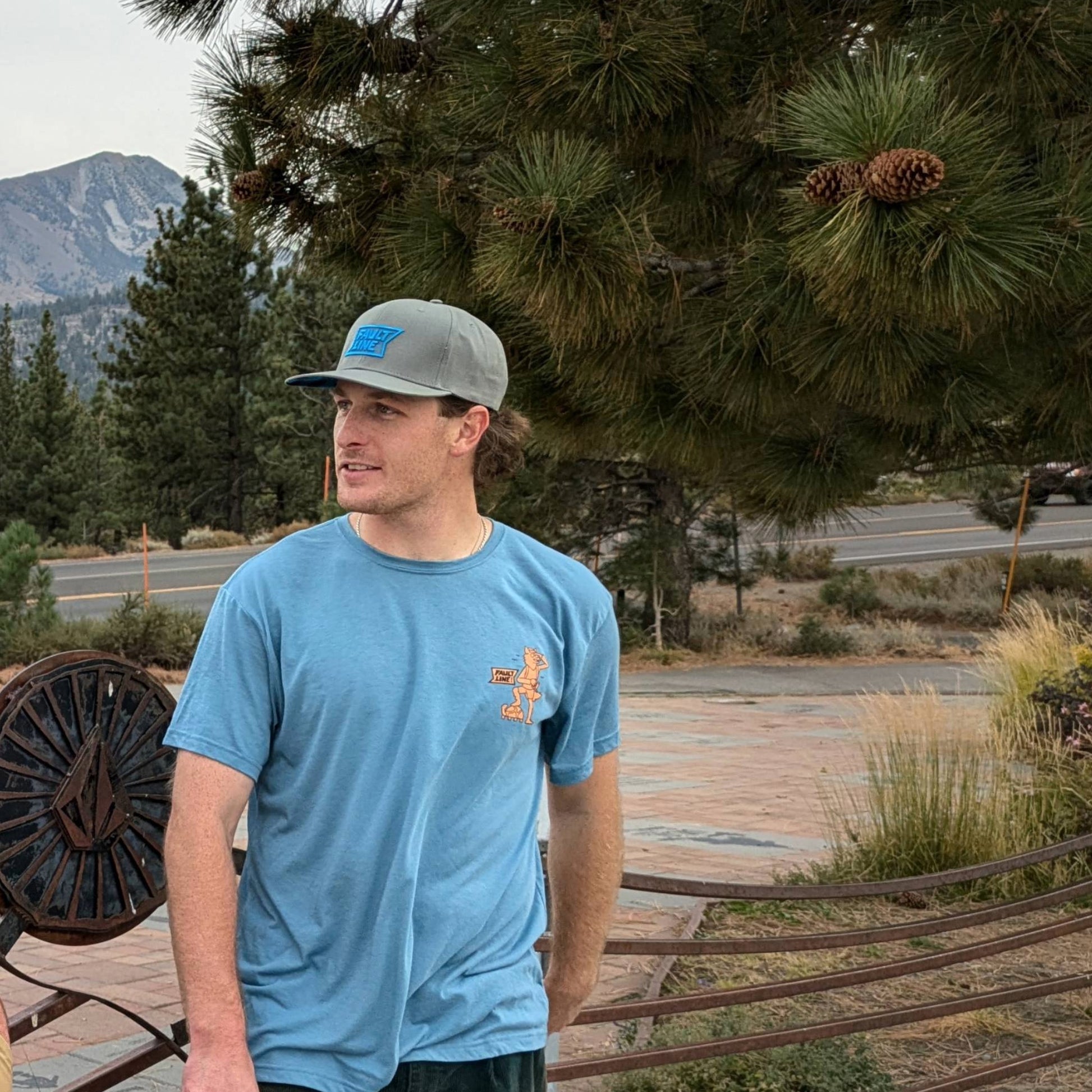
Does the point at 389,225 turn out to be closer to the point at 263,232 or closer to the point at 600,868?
the point at 263,232

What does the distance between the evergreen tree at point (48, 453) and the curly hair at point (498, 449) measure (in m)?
36.8

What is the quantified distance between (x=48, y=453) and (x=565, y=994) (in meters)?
37.7

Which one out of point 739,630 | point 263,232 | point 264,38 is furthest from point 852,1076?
point 739,630

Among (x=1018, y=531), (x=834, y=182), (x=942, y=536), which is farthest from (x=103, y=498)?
(x=834, y=182)

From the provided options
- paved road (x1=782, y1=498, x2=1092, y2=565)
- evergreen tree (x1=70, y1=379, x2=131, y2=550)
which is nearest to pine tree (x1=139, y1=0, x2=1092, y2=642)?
paved road (x1=782, y1=498, x2=1092, y2=565)

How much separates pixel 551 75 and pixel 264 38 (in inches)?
57.9

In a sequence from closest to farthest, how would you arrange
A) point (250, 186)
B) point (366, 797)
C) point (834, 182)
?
point (366, 797) → point (834, 182) → point (250, 186)

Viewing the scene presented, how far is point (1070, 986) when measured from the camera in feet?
15.0

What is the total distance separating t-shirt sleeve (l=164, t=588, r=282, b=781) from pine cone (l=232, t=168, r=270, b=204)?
13.3ft

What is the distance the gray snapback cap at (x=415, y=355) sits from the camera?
2193 mm

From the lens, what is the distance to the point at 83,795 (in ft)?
7.77

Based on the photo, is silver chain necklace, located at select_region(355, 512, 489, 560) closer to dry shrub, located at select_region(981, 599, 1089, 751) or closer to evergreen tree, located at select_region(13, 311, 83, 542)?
dry shrub, located at select_region(981, 599, 1089, 751)

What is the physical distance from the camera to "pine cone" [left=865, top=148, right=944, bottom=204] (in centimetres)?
405

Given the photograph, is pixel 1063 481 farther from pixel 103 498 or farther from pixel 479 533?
pixel 103 498
